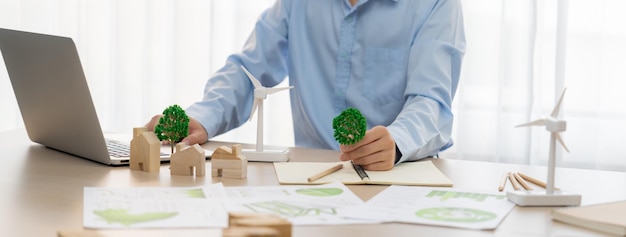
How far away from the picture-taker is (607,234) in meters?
1.03

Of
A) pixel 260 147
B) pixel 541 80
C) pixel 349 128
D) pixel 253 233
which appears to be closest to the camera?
pixel 253 233

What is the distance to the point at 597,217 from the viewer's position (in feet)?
3.55

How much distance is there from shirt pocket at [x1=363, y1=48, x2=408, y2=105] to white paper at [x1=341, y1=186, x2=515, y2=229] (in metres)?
0.69

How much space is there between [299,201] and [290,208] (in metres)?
0.05

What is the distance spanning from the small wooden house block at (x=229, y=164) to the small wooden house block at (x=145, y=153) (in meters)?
0.11

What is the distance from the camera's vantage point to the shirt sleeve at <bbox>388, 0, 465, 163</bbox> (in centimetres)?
162

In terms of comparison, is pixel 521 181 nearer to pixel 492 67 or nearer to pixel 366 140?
pixel 366 140

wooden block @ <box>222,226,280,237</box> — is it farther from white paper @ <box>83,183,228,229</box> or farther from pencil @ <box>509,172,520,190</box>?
pencil @ <box>509,172,520,190</box>

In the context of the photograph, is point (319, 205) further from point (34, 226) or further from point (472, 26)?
point (472, 26)

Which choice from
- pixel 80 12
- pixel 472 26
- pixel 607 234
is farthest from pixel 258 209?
pixel 80 12

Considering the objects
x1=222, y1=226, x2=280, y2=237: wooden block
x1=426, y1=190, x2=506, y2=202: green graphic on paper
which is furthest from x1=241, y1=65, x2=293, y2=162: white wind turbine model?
x1=222, y1=226, x2=280, y2=237: wooden block

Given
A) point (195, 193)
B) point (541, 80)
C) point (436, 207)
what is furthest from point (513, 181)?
point (541, 80)

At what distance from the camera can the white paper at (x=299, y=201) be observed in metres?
1.08

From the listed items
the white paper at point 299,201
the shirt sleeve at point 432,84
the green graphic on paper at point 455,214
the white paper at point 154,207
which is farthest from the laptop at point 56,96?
the green graphic on paper at point 455,214
